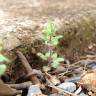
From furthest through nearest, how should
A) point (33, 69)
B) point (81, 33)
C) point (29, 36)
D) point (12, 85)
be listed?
point (81, 33)
point (29, 36)
point (33, 69)
point (12, 85)

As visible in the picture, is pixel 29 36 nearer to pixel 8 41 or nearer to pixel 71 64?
pixel 8 41

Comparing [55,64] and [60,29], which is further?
[60,29]

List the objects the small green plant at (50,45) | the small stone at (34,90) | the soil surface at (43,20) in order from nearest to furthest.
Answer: the small stone at (34,90) → the small green plant at (50,45) → the soil surface at (43,20)

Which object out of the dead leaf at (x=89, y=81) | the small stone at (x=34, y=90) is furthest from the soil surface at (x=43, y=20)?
the dead leaf at (x=89, y=81)

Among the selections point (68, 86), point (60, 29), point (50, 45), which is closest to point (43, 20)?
point (60, 29)

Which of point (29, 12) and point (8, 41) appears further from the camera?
point (29, 12)

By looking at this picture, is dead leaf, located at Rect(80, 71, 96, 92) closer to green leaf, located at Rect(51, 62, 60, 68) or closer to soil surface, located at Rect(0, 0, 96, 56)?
green leaf, located at Rect(51, 62, 60, 68)

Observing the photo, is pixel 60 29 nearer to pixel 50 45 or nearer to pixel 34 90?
pixel 50 45

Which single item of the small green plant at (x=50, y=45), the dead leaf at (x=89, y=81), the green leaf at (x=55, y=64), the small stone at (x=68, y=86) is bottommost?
the small stone at (x=68, y=86)

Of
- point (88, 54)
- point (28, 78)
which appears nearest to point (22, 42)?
point (28, 78)

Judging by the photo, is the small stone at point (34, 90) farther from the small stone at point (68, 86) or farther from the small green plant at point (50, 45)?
the small green plant at point (50, 45)

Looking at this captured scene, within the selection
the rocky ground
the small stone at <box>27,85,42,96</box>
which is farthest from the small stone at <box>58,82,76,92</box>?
the small stone at <box>27,85,42,96</box>
